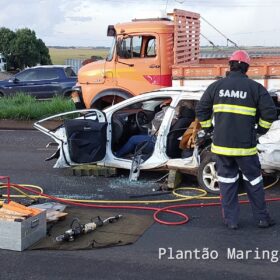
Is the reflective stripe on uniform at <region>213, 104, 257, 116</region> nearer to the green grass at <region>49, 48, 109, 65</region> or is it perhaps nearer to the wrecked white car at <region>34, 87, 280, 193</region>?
the wrecked white car at <region>34, 87, 280, 193</region>

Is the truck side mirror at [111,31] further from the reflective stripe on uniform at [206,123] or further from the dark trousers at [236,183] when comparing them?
the dark trousers at [236,183]

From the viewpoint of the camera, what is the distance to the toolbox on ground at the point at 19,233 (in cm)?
518

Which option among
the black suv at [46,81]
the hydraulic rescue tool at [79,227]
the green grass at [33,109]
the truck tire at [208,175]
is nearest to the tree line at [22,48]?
the black suv at [46,81]

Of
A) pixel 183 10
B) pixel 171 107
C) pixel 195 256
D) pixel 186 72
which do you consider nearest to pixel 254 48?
pixel 183 10

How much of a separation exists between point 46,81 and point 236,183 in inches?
650

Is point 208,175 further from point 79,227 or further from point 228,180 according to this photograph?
point 79,227

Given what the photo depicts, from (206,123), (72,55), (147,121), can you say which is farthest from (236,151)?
(72,55)

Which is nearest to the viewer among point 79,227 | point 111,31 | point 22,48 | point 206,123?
point 79,227

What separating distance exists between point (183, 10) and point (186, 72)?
2075 millimetres

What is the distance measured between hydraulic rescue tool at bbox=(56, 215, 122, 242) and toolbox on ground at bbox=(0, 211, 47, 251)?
0.86ft

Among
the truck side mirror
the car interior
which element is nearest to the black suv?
the truck side mirror

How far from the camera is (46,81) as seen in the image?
70.2ft

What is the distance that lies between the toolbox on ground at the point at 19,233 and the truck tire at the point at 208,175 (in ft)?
8.67

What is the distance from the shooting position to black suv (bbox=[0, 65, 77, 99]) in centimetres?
2103
